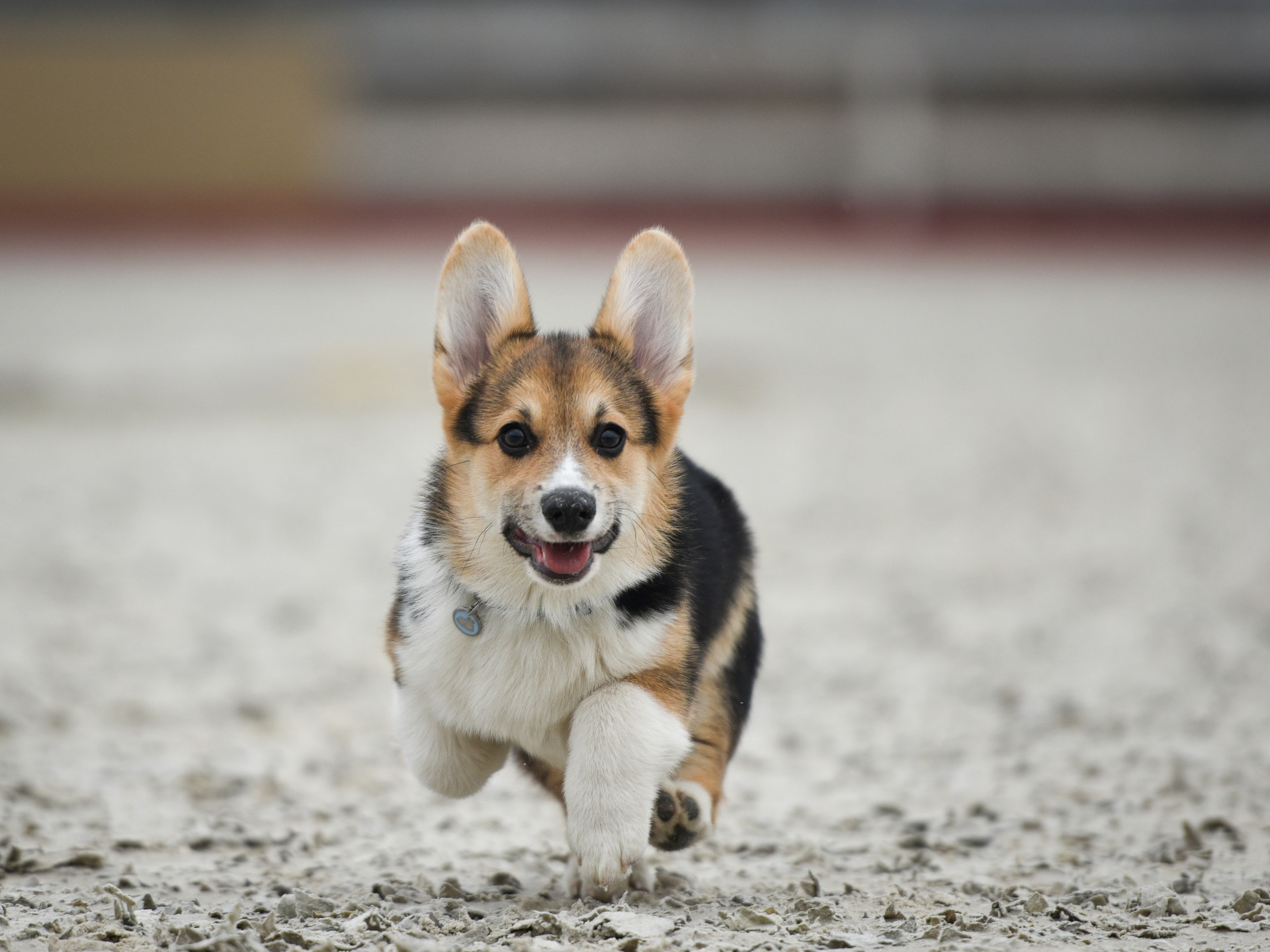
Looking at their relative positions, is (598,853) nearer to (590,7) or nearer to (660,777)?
(660,777)

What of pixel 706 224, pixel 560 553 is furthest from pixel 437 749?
pixel 706 224

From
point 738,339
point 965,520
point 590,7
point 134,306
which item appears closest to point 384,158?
point 590,7

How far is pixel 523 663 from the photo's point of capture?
11.8ft

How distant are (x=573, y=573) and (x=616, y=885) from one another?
77cm

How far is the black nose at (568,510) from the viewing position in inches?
134

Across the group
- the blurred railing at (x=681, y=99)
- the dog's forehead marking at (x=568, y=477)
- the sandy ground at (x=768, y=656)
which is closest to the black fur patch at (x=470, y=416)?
the dog's forehead marking at (x=568, y=477)

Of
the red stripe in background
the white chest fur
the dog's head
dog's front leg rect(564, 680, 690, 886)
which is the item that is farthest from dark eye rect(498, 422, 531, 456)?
the red stripe in background

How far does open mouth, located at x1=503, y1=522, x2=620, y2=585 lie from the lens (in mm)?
3432

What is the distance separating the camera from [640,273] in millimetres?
3893

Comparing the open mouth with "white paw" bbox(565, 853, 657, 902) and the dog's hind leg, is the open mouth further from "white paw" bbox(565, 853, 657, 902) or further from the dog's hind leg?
"white paw" bbox(565, 853, 657, 902)

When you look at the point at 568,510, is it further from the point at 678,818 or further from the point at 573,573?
the point at 678,818

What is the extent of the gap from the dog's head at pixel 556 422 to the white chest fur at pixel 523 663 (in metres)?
0.07

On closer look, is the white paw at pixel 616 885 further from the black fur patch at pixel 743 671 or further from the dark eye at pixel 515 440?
the dark eye at pixel 515 440

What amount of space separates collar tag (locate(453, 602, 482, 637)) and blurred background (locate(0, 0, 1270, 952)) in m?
0.96
